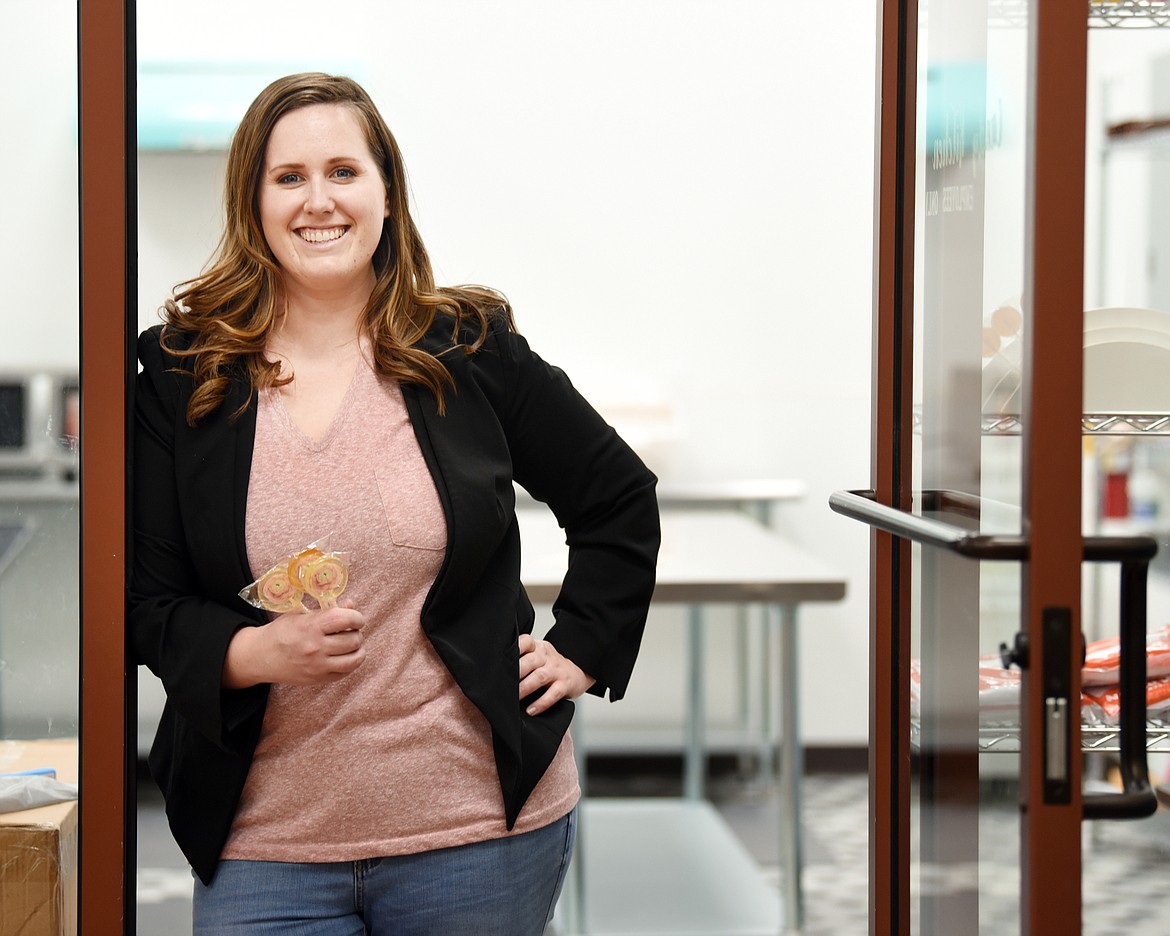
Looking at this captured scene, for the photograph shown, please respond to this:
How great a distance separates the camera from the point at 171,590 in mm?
1345

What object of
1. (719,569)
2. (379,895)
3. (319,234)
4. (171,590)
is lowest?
(379,895)

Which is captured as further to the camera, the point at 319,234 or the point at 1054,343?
the point at 319,234

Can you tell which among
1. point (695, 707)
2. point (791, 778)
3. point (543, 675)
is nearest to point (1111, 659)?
point (543, 675)

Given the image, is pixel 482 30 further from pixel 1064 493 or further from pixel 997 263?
pixel 1064 493

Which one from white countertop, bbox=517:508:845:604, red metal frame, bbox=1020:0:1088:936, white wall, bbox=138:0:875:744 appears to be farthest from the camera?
white wall, bbox=138:0:875:744

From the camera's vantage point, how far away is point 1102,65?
Result: 4.95ft

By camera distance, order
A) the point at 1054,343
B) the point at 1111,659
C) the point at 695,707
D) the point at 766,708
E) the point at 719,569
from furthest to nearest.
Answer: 1. the point at 766,708
2. the point at 695,707
3. the point at 719,569
4. the point at 1111,659
5. the point at 1054,343

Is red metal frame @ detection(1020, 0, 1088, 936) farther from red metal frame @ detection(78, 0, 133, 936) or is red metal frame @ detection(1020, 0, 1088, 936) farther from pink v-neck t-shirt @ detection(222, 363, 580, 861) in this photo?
red metal frame @ detection(78, 0, 133, 936)

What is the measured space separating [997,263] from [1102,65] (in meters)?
0.31

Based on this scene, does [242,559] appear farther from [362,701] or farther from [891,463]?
[891,463]

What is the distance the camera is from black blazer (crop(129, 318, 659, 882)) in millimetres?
1285

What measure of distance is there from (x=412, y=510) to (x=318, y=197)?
1.11ft

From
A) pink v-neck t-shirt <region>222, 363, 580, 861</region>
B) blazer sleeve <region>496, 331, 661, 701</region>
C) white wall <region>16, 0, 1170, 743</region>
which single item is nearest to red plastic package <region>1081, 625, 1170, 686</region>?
blazer sleeve <region>496, 331, 661, 701</region>

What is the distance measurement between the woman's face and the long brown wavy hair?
2 centimetres
